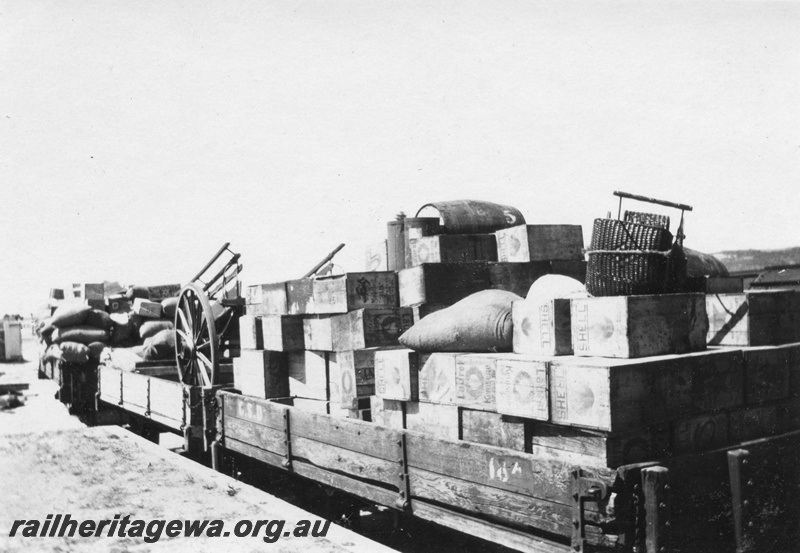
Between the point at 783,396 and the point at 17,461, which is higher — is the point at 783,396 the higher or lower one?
the higher one

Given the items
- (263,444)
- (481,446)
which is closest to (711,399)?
(481,446)

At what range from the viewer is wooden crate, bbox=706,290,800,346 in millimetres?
4160

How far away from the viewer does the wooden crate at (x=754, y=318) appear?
13.6ft

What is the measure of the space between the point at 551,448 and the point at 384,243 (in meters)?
3.18

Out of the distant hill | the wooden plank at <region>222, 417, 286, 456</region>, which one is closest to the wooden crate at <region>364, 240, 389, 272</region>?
the wooden plank at <region>222, 417, 286, 456</region>

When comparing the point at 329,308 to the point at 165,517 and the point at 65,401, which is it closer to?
the point at 165,517

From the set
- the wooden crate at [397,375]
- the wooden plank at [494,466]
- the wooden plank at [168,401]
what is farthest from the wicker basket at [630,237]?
the wooden plank at [168,401]

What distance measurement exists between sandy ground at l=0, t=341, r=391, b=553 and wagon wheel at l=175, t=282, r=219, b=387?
915 millimetres

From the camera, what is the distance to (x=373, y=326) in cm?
535

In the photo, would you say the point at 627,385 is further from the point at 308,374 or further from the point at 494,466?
the point at 308,374

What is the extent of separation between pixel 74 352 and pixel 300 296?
7.08m

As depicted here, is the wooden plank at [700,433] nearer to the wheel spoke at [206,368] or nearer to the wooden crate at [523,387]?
the wooden crate at [523,387]

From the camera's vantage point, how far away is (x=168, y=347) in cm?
1105

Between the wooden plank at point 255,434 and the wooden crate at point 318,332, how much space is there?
0.74 m
